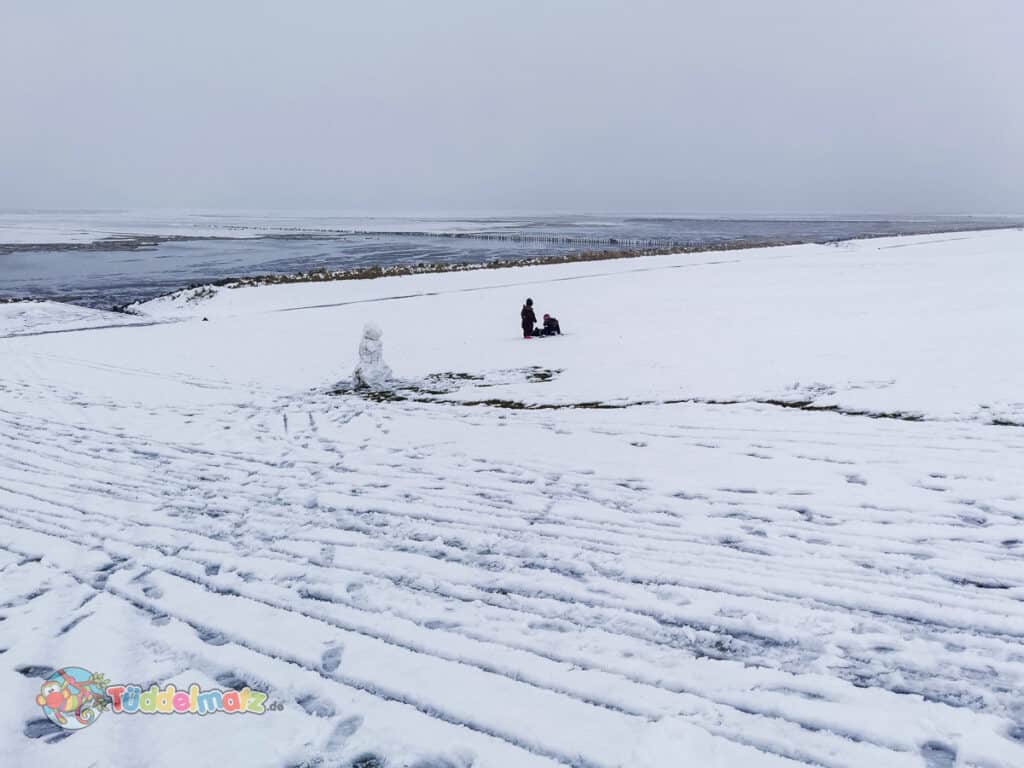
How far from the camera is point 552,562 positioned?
5.79 m

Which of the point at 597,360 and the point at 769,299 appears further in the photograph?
the point at 769,299

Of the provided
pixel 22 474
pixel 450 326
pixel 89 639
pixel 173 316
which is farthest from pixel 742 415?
pixel 173 316

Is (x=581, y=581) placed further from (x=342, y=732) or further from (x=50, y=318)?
(x=50, y=318)

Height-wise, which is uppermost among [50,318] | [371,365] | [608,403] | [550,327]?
[550,327]

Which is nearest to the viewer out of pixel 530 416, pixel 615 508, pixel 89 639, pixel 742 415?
pixel 89 639

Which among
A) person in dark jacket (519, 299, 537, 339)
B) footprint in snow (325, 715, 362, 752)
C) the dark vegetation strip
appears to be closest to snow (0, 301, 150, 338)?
person in dark jacket (519, 299, 537, 339)

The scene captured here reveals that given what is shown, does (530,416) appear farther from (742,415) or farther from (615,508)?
(615,508)

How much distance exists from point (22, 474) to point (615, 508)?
7714mm

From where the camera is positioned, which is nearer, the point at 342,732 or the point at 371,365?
the point at 342,732

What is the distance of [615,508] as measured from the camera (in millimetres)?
6902

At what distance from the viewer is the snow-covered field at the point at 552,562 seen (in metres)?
3.82

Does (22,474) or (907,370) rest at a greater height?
(907,370)

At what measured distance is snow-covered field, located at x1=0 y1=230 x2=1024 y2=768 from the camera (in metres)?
3.82

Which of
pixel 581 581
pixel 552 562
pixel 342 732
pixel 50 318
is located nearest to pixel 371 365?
pixel 552 562
